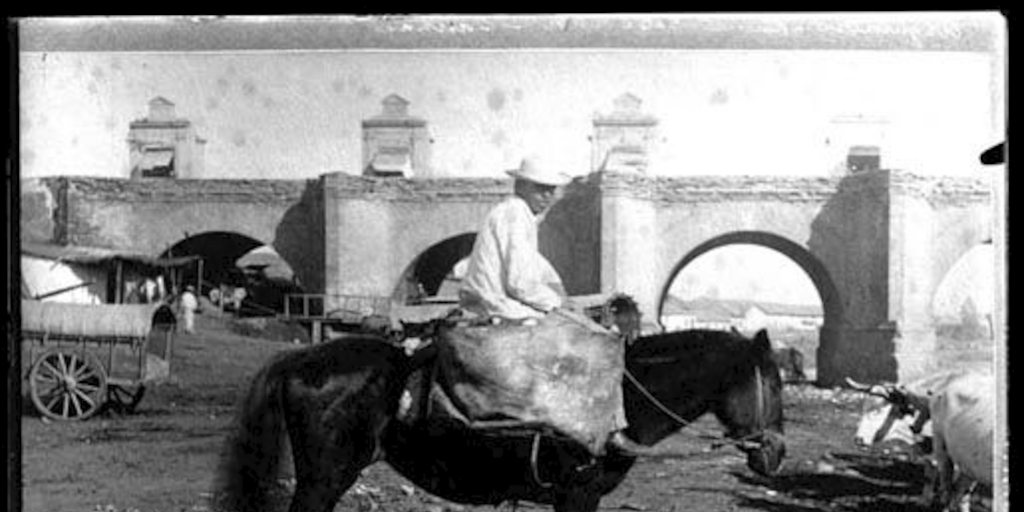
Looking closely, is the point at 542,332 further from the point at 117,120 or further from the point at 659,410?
the point at 117,120

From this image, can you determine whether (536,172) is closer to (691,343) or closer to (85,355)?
(691,343)

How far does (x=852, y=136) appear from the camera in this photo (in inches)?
172

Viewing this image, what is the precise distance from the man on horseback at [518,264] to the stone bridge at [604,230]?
0.05m

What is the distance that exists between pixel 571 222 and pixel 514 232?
20cm

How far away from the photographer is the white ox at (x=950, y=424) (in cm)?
436

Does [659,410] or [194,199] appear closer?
[659,410]

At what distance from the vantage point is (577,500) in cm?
430

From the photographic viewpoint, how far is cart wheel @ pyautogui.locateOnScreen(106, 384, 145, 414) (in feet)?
15.0

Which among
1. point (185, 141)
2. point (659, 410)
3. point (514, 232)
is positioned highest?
point (185, 141)

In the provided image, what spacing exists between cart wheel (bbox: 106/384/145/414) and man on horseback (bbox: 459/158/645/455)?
116cm

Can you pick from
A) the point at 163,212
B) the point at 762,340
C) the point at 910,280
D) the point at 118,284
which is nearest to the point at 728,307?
the point at 762,340

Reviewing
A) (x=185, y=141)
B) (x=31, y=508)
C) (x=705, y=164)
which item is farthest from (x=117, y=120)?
(x=705, y=164)

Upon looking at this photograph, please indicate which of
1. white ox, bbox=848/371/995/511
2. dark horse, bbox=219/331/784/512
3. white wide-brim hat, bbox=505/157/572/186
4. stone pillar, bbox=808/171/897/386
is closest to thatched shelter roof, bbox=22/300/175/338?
dark horse, bbox=219/331/784/512

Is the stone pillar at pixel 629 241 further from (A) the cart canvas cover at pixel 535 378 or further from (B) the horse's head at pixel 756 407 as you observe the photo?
(B) the horse's head at pixel 756 407
